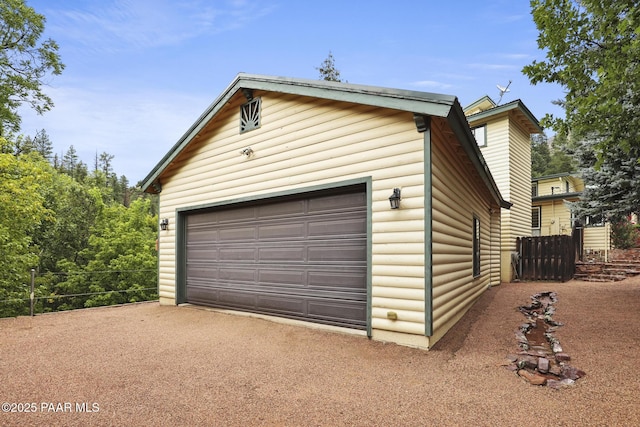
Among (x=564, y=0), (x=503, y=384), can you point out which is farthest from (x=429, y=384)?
(x=564, y=0)

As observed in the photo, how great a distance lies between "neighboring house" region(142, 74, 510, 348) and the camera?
4.72 metres

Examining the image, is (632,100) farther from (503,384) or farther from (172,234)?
(172,234)

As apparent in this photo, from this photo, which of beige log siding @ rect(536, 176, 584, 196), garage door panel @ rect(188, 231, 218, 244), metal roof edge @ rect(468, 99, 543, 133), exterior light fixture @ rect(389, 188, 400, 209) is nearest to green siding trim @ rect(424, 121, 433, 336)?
exterior light fixture @ rect(389, 188, 400, 209)

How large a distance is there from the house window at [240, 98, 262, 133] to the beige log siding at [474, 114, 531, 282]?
931 cm

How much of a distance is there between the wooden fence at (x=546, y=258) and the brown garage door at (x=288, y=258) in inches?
373

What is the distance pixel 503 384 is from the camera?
3.41 m

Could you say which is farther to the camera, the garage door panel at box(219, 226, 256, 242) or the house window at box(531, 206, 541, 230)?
the house window at box(531, 206, 541, 230)

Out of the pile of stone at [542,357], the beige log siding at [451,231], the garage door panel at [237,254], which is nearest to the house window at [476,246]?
the beige log siding at [451,231]

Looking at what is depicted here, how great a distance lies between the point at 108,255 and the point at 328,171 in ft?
52.1

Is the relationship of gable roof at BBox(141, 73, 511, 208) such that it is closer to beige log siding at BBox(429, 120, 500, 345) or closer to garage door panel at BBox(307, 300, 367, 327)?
beige log siding at BBox(429, 120, 500, 345)

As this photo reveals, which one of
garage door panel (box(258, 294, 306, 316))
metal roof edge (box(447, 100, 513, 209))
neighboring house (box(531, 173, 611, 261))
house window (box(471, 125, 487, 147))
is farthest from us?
neighboring house (box(531, 173, 611, 261))

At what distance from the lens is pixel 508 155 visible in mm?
12141

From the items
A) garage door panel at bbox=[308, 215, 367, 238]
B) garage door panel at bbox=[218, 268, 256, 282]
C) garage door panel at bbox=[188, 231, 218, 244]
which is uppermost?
garage door panel at bbox=[308, 215, 367, 238]

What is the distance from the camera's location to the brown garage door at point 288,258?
543 centimetres
